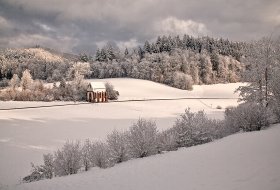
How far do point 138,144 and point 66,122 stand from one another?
103ft

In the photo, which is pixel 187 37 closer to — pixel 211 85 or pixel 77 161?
pixel 211 85

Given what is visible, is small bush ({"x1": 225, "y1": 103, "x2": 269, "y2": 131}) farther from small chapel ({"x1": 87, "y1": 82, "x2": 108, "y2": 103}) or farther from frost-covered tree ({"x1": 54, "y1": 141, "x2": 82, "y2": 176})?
small chapel ({"x1": 87, "y1": 82, "x2": 108, "y2": 103})

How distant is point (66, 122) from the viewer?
50.0 metres

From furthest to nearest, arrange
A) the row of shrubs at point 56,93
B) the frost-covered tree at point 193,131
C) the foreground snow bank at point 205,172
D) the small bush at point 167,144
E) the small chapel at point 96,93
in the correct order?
the row of shrubs at point 56,93 → the small chapel at point 96,93 → the frost-covered tree at point 193,131 → the small bush at point 167,144 → the foreground snow bank at point 205,172

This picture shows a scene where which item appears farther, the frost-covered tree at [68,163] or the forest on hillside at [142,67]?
the forest on hillside at [142,67]

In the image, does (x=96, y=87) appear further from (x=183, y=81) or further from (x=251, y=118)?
(x=251, y=118)

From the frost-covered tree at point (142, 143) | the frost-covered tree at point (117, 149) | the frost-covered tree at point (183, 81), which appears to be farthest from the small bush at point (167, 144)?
the frost-covered tree at point (183, 81)

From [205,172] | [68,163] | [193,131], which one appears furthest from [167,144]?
[205,172]

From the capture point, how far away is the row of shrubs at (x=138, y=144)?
64.0 ft

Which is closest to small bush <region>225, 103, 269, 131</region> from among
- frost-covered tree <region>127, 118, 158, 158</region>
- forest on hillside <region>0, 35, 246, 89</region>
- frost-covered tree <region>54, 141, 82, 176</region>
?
frost-covered tree <region>127, 118, 158, 158</region>

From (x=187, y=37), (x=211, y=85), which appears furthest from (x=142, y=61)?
(x=187, y=37)

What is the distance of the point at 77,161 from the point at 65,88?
205 ft

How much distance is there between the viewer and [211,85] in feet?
361

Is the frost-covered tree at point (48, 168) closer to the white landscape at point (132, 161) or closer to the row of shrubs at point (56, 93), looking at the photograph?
the white landscape at point (132, 161)
